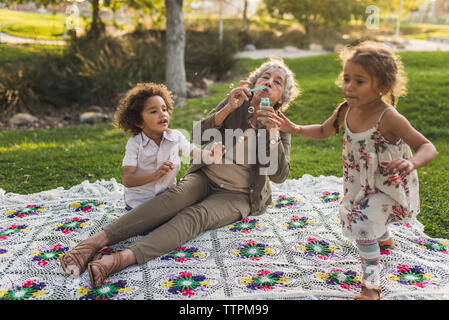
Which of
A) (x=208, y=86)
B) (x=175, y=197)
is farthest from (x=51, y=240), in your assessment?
(x=208, y=86)

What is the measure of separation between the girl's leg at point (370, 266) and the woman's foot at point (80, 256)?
1.47 metres

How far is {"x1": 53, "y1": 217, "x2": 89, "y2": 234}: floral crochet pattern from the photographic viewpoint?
2.79 meters

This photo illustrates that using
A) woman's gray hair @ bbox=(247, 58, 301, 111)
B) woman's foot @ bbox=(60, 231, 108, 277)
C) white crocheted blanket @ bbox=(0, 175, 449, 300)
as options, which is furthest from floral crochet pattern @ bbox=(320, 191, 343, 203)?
woman's foot @ bbox=(60, 231, 108, 277)

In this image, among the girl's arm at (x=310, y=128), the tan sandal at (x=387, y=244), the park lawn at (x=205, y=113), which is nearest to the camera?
the girl's arm at (x=310, y=128)

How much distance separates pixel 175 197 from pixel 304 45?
14.6 m

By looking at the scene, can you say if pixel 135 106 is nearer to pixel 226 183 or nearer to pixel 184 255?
pixel 226 183

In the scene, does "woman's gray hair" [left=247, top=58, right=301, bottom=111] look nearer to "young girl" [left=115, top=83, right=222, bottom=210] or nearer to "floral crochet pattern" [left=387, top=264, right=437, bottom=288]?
"young girl" [left=115, top=83, right=222, bottom=210]

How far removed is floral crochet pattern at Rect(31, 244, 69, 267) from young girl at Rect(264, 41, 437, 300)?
1.70 metres

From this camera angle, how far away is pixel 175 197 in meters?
2.71

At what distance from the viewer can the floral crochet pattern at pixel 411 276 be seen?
87.1 inches

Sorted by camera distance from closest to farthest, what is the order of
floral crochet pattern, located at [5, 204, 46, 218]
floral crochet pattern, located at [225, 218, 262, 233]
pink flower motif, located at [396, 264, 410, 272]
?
1. pink flower motif, located at [396, 264, 410, 272]
2. floral crochet pattern, located at [225, 218, 262, 233]
3. floral crochet pattern, located at [5, 204, 46, 218]

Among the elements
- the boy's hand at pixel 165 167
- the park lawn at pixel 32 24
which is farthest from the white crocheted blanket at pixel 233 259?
the park lawn at pixel 32 24

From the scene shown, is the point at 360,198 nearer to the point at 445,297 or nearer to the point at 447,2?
the point at 445,297

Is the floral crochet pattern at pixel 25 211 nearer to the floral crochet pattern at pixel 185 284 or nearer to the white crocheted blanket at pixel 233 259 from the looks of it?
the white crocheted blanket at pixel 233 259
